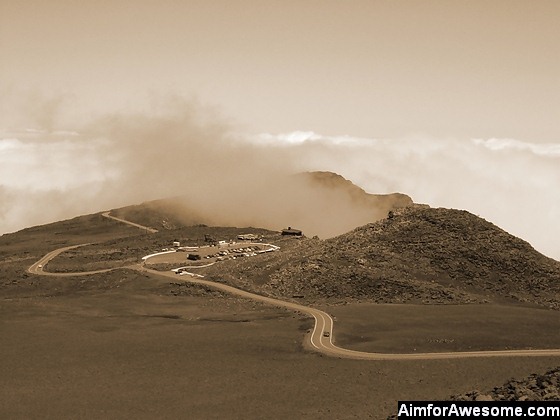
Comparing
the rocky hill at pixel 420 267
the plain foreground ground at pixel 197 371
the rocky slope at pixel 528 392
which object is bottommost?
the plain foreground ground at pixel 197 371

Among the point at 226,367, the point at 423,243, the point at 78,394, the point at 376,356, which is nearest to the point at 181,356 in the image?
the point at 226,367

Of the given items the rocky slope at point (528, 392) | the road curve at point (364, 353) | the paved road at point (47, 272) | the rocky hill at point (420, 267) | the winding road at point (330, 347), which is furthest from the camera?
the paved road at point (47, 272)

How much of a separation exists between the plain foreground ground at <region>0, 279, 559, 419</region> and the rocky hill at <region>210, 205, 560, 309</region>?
17693 mm

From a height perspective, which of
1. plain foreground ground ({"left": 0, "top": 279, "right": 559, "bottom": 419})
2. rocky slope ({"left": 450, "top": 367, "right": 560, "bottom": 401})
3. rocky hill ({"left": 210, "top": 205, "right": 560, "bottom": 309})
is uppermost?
rocky hill ({"left": 210, "top": 205, "right": 560, "bottom": 309})

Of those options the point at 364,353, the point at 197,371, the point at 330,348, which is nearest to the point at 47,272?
the point at 197,371

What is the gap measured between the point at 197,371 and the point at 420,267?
171 ft

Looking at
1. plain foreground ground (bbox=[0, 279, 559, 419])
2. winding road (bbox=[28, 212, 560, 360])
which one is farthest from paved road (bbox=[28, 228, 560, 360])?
plain foreground ground (bbox=[0, 279, 559, 419])

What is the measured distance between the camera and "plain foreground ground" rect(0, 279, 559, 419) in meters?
45.6

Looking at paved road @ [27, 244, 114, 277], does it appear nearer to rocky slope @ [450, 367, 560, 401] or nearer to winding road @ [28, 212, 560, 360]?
winding road @ [28, 212, 560, 360]

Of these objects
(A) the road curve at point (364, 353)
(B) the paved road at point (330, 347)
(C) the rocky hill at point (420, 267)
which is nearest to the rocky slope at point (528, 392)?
(A) the road curve at point (364, 353)

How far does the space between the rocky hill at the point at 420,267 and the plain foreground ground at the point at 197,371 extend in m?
17.7

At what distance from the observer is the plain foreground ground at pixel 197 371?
45.6 metres

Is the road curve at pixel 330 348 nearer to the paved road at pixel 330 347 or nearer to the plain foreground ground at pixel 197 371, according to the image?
the paved road at pixel 330 347

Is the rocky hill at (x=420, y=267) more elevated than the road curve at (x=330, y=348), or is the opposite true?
the rocky hill at (x=420, y=267)
